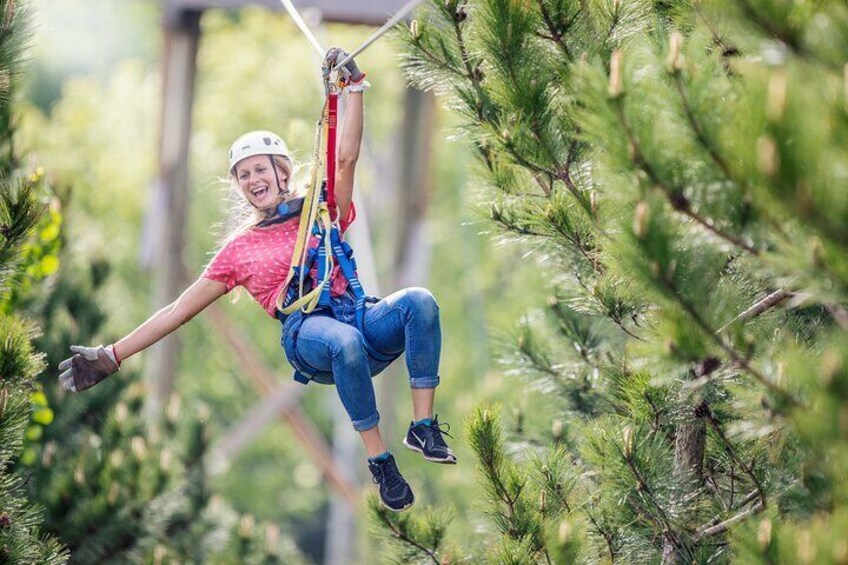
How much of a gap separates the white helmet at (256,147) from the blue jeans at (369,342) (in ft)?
1.67

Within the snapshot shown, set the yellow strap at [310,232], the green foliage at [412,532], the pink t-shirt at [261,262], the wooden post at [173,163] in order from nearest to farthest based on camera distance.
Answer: the yellow strap at [310,232] → the pink t-shirt at [261,262] → the green foliage at [412,532] → the wooden post at [173,163]

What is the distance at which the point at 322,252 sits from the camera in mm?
3635

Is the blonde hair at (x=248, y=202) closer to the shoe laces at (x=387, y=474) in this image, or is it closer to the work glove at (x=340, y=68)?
the work glove at (x=340, y=68)

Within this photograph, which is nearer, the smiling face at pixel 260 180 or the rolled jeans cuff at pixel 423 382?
the rolled jeans cuff at pixel 423 382

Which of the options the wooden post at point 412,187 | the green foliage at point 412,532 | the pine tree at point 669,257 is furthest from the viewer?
the wooden post at point 412,187

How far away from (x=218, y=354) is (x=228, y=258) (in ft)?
48.5

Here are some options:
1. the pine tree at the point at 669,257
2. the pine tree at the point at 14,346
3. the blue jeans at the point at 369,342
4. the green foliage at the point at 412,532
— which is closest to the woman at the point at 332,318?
the blue jeans at the point at 369,342

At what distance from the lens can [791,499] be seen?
10.6 feet

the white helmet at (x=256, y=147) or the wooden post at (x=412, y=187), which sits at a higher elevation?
the wooden post at (x=412, y=187)

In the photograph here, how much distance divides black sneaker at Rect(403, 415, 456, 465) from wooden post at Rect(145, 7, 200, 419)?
19.4 ft

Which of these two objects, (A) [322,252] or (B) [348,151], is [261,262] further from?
(B) [348,151]

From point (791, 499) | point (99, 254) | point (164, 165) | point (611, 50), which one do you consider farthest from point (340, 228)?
point (164, 165)

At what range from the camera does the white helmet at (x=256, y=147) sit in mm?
3695

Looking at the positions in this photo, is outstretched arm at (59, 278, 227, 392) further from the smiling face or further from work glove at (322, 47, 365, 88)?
work glove at (322, 47, 365, 88)
